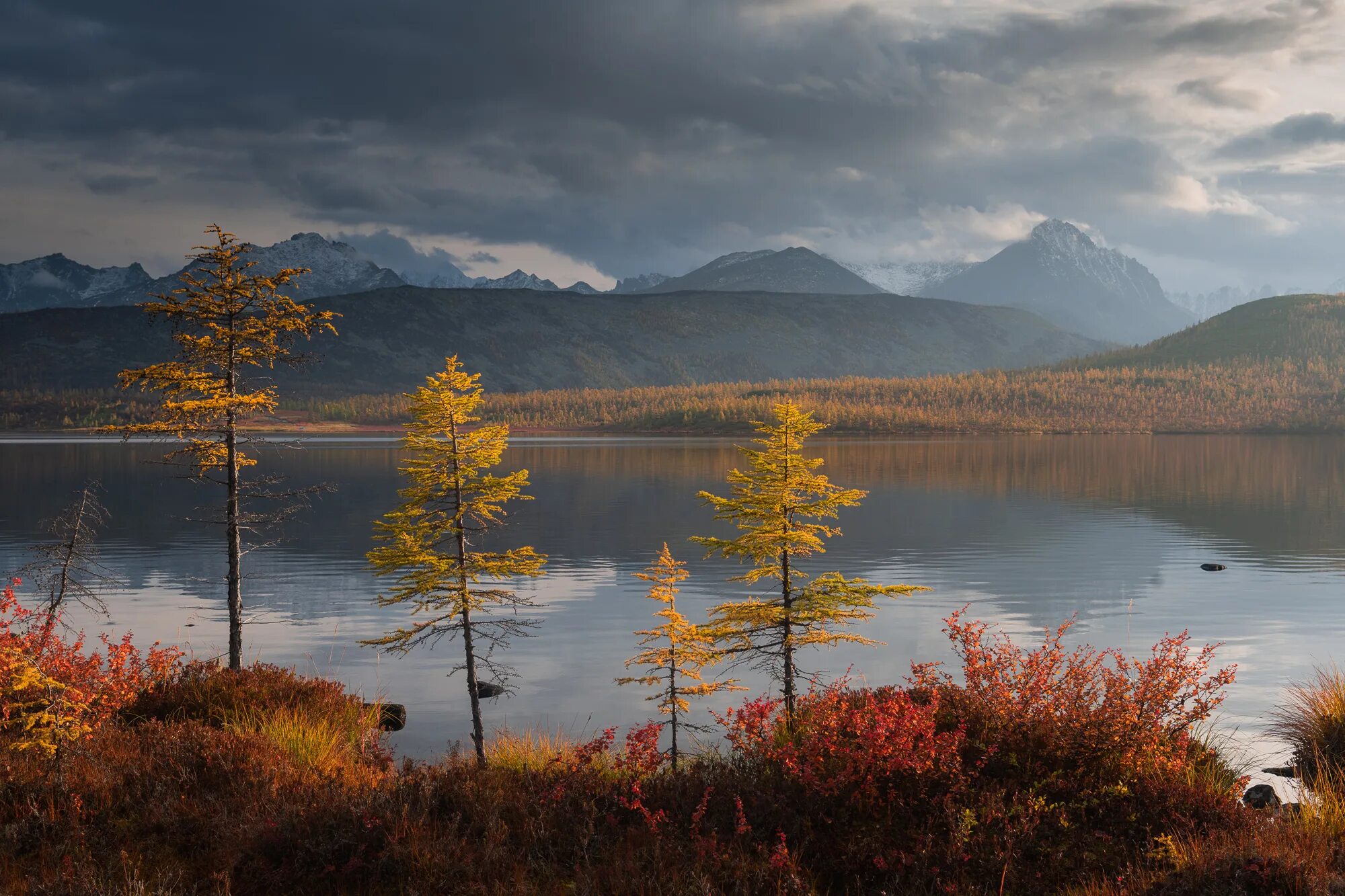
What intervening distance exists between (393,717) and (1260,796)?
58.2 feet

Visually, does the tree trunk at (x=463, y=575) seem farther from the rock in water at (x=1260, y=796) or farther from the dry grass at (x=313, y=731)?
the rock in water at (x=1260, y=796)

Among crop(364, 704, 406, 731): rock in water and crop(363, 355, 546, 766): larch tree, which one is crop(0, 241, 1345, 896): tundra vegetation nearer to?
crop(363, 355, 546, 766): larch tree

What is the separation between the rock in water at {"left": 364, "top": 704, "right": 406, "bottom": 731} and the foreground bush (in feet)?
34.5

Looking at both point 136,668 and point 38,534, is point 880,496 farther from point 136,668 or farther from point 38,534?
point 136,668

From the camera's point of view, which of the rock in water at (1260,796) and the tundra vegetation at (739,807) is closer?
the tundra vegetation at (739,807)

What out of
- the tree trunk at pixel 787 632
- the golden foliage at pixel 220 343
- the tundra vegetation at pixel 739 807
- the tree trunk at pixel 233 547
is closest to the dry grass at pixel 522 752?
the tundra vegetation at pixel 739 807

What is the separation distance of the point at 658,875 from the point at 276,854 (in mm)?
4010

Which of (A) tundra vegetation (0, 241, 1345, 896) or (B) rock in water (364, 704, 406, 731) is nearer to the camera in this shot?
(A) tundra vegetation (0, 241, 1345, 896)

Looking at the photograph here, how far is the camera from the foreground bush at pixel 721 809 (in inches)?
377

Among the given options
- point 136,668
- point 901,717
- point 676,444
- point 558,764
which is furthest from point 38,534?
point 676,444

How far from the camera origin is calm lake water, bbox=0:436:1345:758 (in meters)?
29.4

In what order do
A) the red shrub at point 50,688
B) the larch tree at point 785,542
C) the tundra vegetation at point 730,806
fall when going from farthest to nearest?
the larch tree at point 785,542 < the red shrub at point 50,688 < the tundra vegetation at point 730,806

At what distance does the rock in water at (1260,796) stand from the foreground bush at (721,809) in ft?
12.1

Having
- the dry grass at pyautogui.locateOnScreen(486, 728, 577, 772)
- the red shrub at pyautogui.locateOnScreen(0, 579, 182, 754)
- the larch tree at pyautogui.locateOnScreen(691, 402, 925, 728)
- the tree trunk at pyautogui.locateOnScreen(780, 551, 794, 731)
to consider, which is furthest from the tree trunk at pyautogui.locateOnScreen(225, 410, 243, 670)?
the tree trunk at pyautogui.locateOnScreen(780, 551, 794, 731)
